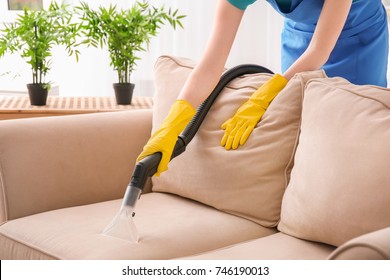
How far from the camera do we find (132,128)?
221 centimetres

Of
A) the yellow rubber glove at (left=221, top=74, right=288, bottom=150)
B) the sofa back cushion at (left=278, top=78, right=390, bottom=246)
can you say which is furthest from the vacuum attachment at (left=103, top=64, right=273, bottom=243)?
the sofa back cushion at (left=278, top=78, right=390, bottom=246)

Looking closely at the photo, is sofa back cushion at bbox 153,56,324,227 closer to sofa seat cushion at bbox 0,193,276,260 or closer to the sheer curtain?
sofa seat cushion at bbox 0,193,276,260

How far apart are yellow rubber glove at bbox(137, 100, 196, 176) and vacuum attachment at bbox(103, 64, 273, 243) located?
16mm

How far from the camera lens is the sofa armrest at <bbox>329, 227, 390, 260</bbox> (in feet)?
3.20

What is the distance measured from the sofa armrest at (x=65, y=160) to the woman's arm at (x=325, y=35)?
57 centimetres

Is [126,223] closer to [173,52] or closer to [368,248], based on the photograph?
[368,248]

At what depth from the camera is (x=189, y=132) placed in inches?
77.9

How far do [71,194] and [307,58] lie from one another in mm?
799

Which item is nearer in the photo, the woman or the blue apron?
the woman

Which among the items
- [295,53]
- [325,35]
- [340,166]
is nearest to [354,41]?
[295,53]

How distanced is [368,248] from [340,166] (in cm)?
57

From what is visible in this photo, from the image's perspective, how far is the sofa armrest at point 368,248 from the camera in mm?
976
